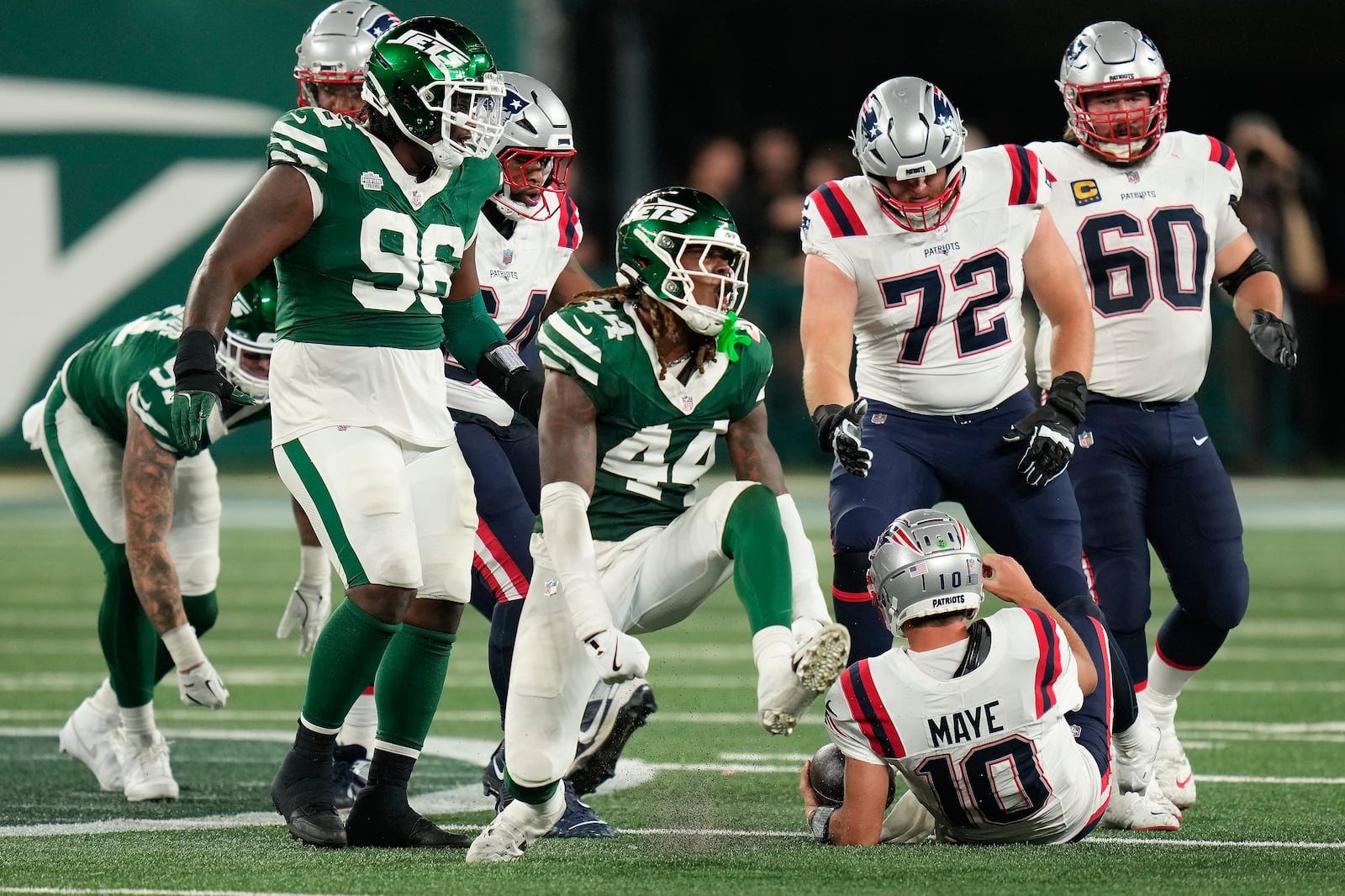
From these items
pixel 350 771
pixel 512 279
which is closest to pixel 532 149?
pixel 512 279

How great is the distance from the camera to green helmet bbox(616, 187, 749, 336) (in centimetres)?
392

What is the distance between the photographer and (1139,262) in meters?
5.14

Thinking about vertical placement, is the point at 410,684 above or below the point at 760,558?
below

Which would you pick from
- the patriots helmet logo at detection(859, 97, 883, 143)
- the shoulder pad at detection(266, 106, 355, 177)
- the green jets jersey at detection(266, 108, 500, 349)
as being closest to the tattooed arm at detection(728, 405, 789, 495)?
the green jets jersey at detection(266, 108, 500, 349)

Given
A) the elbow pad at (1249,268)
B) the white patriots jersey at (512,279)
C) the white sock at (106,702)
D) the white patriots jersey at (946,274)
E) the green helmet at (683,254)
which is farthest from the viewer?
the white sock at (106,702)

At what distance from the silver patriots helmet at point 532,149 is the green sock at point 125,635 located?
1.40 metres

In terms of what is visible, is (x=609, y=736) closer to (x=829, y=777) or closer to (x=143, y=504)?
(x=829, y=777)

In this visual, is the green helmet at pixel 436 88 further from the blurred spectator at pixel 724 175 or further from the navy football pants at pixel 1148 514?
the blurred spectator at pixel 724 175

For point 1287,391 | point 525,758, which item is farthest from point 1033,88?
point 525,758

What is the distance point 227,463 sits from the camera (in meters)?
14.4

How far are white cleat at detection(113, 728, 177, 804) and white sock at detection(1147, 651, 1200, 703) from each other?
99.2 inches

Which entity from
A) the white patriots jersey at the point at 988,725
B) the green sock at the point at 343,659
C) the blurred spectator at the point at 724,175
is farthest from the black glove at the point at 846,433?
the blurred spectator at the point at 724,175

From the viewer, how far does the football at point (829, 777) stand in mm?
4305

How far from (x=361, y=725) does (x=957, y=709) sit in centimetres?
189
